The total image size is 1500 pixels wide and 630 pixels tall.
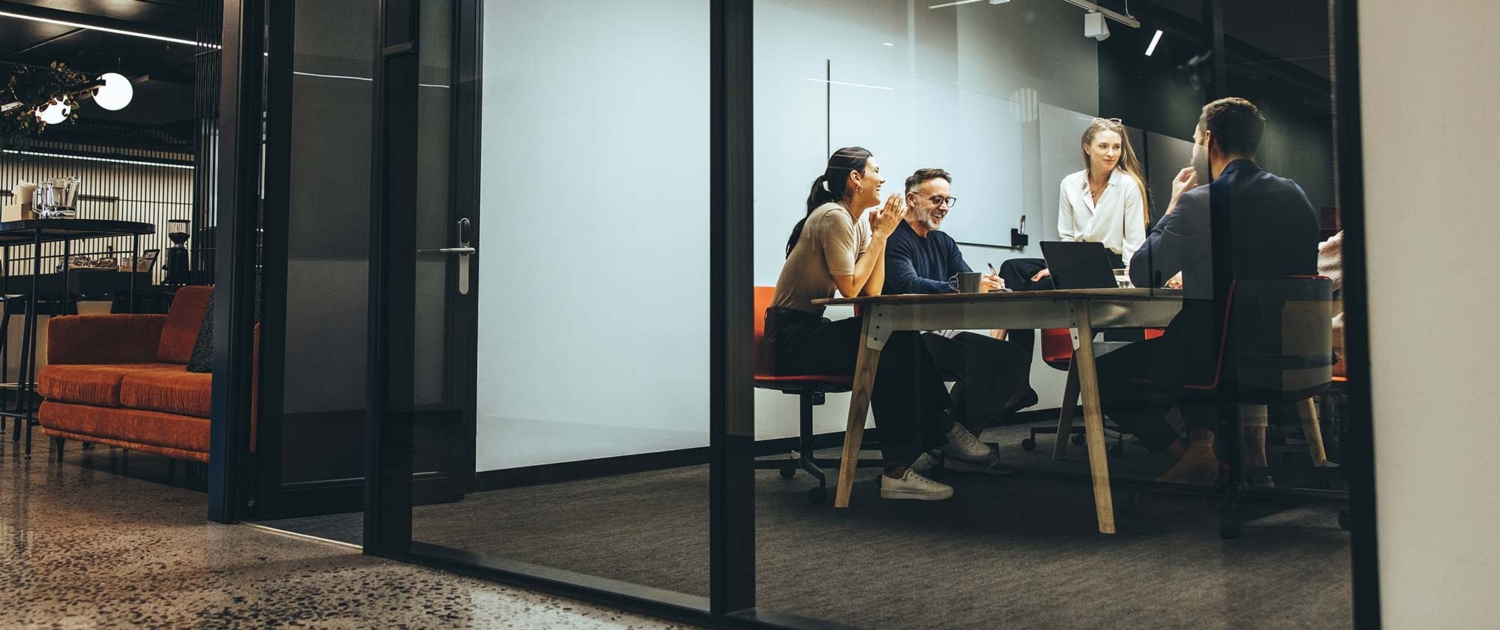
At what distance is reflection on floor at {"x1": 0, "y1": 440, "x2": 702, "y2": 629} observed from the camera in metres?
2.53

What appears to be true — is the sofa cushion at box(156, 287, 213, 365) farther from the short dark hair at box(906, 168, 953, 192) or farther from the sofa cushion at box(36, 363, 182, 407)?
the short dark hair at box(906, 168, 953, 192)

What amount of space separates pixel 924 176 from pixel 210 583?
2.12 m

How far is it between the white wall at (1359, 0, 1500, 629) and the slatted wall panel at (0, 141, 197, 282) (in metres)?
14.9

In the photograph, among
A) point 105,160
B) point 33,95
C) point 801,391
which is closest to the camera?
point 801,391

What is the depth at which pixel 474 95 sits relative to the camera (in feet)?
10.5

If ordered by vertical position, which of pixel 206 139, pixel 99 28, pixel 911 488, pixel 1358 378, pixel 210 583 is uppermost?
pixel 99 28

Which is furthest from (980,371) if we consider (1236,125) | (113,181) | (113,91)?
(113,181)

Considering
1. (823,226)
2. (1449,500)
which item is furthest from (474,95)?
(1449,500)

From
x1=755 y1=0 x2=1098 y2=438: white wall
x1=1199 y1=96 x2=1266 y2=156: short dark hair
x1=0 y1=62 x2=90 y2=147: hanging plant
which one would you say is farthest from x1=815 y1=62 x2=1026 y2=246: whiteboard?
x1=0 y1=62 x2=90 y2=147: hanging plant

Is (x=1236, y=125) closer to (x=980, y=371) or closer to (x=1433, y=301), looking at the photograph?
(x=1433, y=301)

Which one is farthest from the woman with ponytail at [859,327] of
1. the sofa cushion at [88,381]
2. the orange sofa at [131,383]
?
the sofa cushion at [88,381]

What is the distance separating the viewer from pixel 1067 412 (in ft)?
6.40

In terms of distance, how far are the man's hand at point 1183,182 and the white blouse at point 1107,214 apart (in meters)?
0.05

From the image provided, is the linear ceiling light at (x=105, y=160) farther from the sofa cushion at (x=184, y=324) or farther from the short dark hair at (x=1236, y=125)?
the short dark hair at (x=1236, y=125)
